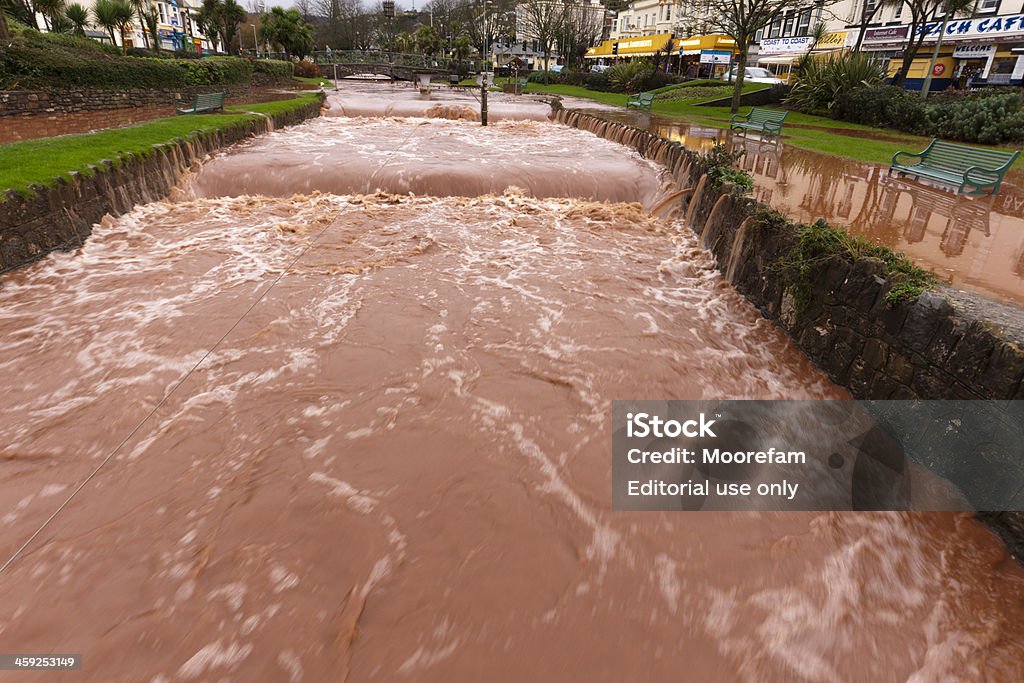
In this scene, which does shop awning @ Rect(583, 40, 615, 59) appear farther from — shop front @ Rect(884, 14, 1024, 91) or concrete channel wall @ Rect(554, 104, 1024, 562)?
concrete channel wall @ Rect(554, 104, 1024, 562)

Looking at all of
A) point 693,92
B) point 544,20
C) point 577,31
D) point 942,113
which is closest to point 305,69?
point 544,20

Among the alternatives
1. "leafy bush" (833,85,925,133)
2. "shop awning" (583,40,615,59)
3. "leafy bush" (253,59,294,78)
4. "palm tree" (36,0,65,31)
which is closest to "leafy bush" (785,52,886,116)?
"leafy bush" (833,85,925,133)

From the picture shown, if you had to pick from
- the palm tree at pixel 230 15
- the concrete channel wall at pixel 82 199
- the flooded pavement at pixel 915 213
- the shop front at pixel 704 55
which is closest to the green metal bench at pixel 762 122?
the flooded pavement at pixel 915 213

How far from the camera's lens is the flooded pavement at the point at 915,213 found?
5.63 m

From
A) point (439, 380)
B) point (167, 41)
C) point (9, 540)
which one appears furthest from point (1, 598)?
point (167, 41)

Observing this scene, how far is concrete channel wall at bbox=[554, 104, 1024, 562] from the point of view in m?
4.04

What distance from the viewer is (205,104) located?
18.9 metres

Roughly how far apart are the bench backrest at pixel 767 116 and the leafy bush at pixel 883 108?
4.80 metres

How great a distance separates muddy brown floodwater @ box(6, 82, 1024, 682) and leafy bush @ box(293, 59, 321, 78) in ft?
151

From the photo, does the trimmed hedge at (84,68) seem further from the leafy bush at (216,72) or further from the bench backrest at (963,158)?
the bench backrest at (963,158)

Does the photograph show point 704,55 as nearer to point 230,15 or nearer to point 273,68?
point 273,68

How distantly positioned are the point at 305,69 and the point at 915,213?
172 feet

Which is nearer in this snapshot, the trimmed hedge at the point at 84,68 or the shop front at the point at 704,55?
the trimmed hedge at the point at 84,68

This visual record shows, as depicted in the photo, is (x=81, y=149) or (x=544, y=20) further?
(x=544, y=20)
